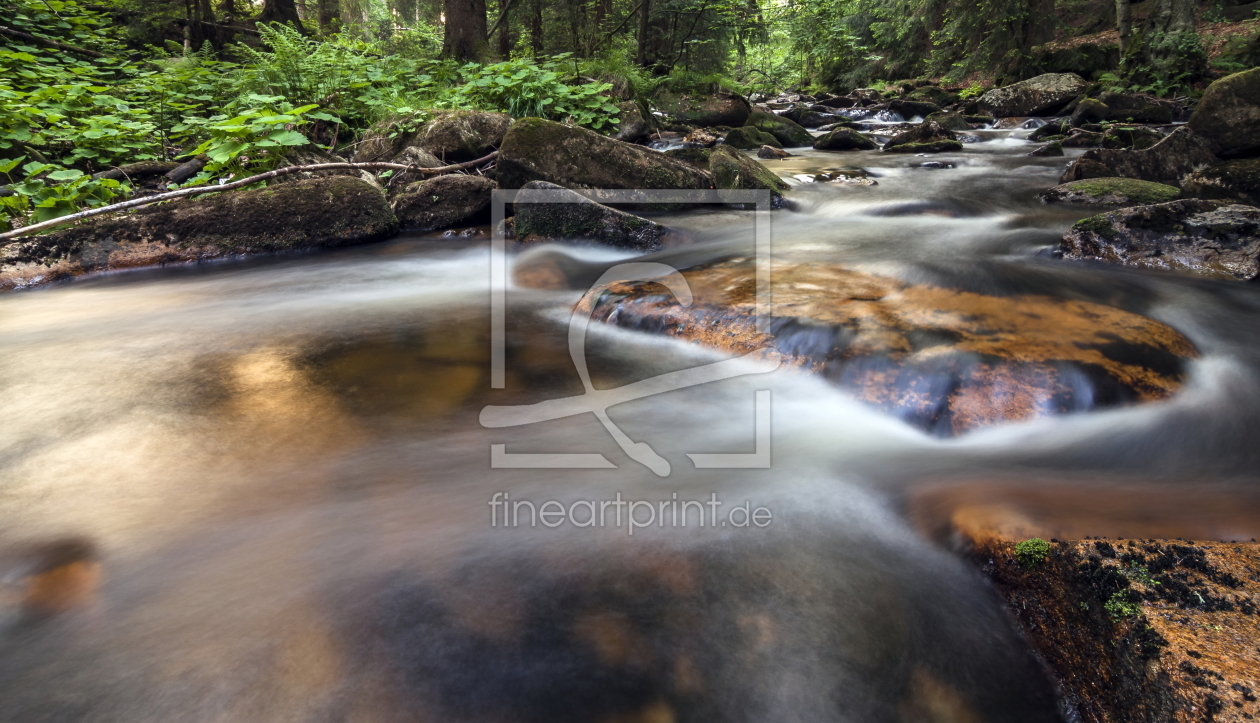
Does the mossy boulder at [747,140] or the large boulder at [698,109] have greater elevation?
the large boulder at [698,109]

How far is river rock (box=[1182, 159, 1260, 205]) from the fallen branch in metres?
7.76

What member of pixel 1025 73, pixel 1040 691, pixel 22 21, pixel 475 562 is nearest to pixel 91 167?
pixel 22 21

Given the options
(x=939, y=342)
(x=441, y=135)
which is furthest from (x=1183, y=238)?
(x=441, y=135)

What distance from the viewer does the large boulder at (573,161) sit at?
6.86 m

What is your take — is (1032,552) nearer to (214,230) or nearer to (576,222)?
(576,222)

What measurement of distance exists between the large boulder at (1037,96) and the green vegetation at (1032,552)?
59.7ft

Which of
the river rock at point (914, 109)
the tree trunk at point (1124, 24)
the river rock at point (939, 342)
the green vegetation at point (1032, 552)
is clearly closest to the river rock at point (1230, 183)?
the river rock at point (939, 342)

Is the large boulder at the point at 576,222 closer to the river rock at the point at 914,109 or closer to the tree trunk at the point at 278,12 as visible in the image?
the tree trunk at the point at 278,12

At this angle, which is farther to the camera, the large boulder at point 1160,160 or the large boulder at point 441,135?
the large boulder at point 441,135

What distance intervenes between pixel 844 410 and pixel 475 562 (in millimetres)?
1911

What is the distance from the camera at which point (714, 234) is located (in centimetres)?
649

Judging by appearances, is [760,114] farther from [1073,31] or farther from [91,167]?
[1073,31]

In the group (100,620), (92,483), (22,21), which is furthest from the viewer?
(22,21)

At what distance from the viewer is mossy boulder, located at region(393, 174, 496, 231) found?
23.6 ft
